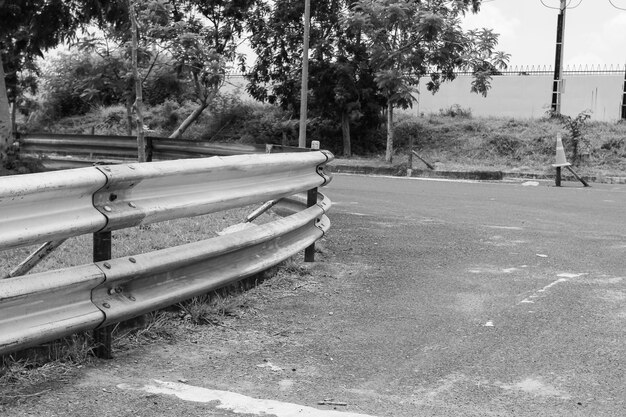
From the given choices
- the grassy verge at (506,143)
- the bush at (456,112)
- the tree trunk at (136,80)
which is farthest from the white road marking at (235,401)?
the bush at (456,112)

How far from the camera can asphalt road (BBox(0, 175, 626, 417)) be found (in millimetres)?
3645

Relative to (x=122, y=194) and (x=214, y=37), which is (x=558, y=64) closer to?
(x=214, y=37)

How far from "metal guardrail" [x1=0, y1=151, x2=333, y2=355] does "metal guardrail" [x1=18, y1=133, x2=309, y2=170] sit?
6.92 m

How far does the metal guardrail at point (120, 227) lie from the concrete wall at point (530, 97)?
24.1 metres

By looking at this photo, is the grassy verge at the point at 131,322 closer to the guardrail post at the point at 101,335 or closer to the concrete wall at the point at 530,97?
the guardrail post at the point at 101,335

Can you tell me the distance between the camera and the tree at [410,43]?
77.6 ft

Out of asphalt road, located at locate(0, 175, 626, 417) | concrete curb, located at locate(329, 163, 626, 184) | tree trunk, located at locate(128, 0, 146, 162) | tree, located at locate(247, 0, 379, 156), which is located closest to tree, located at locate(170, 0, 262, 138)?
tree, located at locate(247, 0, 379, 156)

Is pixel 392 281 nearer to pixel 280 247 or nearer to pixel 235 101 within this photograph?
pixel 280 247

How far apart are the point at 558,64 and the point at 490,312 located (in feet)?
74.7

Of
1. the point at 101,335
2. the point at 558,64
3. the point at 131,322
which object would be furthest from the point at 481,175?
the point at 101,335

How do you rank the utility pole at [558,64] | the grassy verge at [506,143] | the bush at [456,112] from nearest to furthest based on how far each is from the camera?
1. the grassy verge at [506,143]
2. the utility pole at [558,64]
3. the bush at [456,112]

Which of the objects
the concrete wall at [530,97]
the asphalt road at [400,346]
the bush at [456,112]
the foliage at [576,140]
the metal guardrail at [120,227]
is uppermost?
the concrete wall at [530,97]

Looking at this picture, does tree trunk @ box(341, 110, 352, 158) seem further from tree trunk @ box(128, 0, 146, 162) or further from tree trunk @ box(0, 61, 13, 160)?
tree trunk @ box(0, 61, 13, 160)

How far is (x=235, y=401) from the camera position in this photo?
363cm
